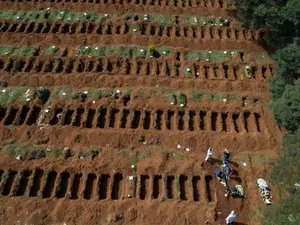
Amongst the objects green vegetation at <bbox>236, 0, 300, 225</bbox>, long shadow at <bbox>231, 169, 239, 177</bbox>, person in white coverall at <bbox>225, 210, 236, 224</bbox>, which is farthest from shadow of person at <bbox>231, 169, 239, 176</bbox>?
person in white coverall at <bbox>225, 210, 236, 224</bbox>

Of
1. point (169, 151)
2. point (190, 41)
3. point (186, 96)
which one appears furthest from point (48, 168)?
point (190, 41)

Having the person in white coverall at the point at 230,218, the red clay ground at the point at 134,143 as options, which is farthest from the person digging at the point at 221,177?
the person in white coverall at the point at 230,218

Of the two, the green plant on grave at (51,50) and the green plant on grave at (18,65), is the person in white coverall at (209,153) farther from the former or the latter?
the green plant on grave at (18,65)

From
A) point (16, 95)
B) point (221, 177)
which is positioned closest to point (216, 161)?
point (221, 177)

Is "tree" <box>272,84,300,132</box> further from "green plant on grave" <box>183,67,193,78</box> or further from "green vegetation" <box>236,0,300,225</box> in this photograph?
"green plant on grave" <box>183,67,193,78</box>

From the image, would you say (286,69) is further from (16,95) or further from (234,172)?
(16,95)

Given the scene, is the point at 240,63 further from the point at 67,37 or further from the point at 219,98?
the point at 67,37
